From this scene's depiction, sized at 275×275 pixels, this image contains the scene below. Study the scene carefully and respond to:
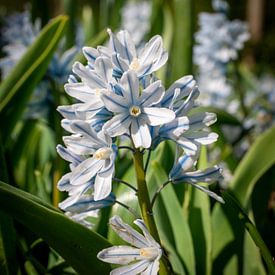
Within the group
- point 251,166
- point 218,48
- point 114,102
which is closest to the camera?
point 114,102

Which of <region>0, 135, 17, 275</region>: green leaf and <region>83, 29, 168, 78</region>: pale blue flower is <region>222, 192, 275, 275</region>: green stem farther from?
<region>0, 135, 17, 275</region>: green leaf

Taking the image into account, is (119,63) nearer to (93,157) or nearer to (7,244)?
(93,157)

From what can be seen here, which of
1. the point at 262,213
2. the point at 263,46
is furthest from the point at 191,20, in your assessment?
the point at 263,46

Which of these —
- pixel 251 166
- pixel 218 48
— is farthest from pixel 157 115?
pixel 218 48

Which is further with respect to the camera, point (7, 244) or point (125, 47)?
point (7, 244)

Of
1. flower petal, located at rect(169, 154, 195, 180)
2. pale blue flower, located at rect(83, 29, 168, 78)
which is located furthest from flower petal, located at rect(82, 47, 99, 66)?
flower petal, located at rect(169, 154, 195, 180)

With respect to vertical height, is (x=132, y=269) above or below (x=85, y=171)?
below

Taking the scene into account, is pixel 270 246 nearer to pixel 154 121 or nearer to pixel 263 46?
pixel 154 121
